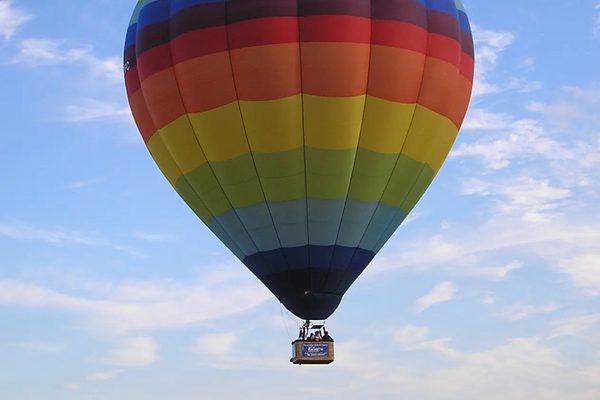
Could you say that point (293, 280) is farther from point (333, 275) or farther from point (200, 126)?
point (200, 126)

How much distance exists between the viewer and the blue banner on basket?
1789 cm

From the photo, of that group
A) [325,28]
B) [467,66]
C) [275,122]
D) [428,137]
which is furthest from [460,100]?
[275,122]

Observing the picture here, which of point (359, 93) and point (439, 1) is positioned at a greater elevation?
point (439, 1)

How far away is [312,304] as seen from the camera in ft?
58.6

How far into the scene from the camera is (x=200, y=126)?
17.6 meters

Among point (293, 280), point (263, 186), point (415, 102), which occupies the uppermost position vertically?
point (415, 102)

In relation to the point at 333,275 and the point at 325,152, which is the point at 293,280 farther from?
the point at 325,152

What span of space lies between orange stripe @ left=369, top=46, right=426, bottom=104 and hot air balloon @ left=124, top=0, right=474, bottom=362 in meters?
0.01

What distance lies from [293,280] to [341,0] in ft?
14.1

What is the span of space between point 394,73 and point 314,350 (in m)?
4.40

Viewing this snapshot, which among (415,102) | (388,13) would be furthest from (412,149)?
(388,13)

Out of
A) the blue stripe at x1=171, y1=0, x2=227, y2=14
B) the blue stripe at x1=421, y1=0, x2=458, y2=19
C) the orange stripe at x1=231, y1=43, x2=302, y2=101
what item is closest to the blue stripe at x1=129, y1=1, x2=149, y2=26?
the blue stripe at x1=171, y1=0, x2=227, y2=14

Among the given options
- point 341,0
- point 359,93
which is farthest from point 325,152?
point 341,0

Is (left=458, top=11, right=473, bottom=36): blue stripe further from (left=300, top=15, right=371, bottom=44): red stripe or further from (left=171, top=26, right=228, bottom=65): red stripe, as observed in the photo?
(left=171, top=26, right=228, bottom=65): red stripe
